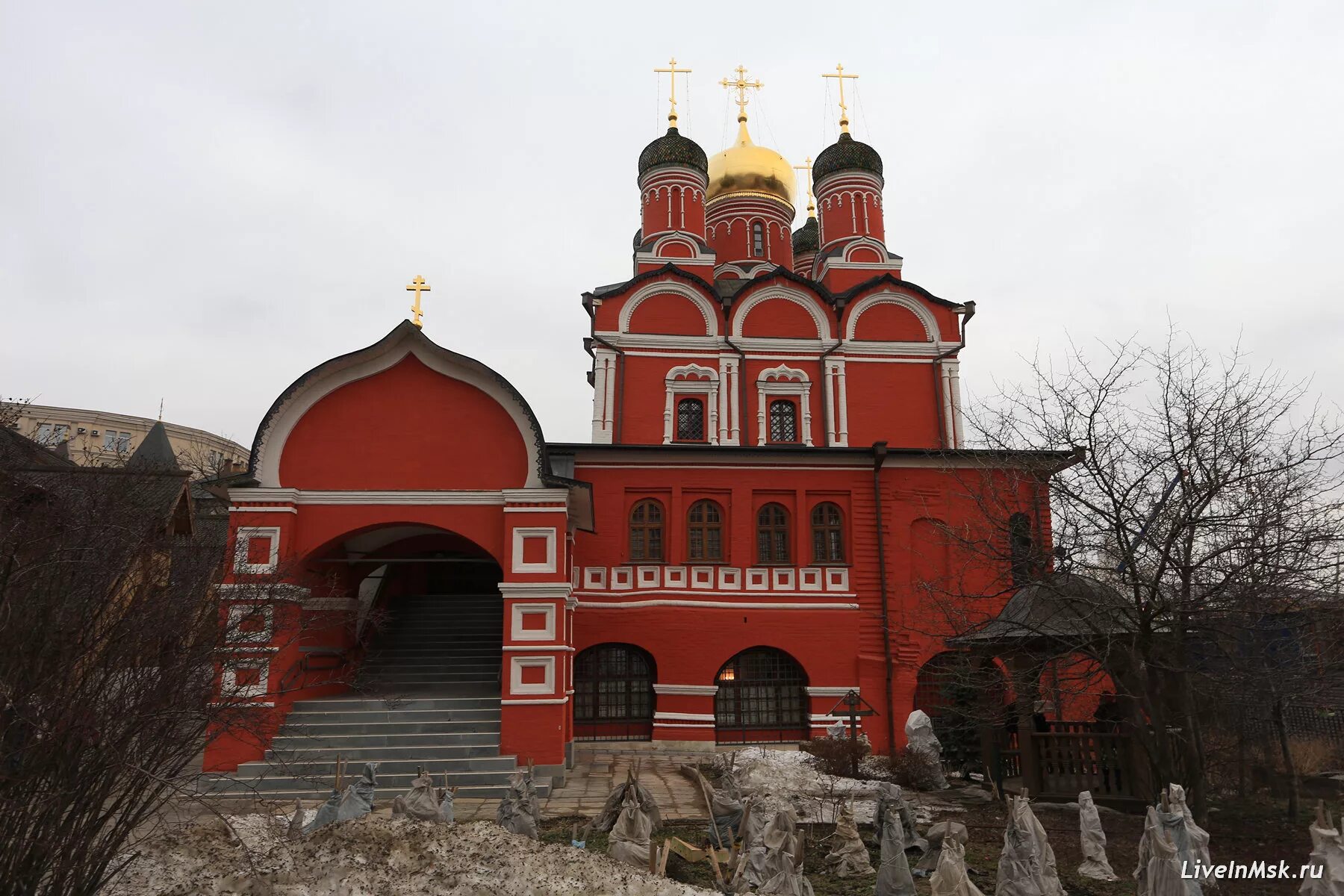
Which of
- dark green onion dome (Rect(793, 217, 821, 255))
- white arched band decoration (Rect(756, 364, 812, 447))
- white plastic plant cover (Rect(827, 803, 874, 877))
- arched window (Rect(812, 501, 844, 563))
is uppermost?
dark green onion dome (Rect(793, 217, 821, 255))

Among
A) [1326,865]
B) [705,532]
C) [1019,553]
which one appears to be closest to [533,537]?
[705,532]

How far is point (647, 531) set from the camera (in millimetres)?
17797

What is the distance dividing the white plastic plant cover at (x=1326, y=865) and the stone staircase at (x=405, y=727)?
8.34 metres

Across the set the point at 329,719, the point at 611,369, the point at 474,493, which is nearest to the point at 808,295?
the point at 611,369

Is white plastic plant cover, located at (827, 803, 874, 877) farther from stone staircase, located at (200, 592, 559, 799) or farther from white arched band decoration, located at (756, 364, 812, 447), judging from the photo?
white arched band decoration, located at (756, 364, 812, 447)

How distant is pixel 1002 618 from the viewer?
1153 centimetres

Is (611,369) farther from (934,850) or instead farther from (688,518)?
(934,850)

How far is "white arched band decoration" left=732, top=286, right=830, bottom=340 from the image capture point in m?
22.1

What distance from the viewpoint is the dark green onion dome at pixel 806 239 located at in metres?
30.9

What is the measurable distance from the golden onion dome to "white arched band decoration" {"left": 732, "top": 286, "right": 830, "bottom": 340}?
20.7 ft

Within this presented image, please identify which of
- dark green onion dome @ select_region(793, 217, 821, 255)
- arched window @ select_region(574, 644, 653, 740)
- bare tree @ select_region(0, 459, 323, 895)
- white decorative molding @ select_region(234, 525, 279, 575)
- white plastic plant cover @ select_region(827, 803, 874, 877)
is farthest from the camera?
dark green onion dome @ select_region(793, 217, 821, 255)

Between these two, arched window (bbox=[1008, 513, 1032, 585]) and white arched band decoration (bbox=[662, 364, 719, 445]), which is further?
white arched band decoration (bbox=[662, 364, 719, 445])

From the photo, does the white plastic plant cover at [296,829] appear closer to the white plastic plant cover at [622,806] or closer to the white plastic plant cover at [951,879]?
the white plastic plant cover at [622,806]

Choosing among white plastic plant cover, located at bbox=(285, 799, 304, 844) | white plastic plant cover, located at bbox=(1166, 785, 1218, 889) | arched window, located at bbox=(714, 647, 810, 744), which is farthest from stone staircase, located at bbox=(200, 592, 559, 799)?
white plastic plant cover, located at bbox=(1166, 785, 1218, 889)
